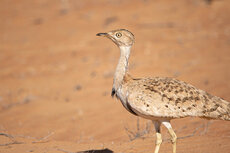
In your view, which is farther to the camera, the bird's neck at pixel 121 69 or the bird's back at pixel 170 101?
the bird's neck at pixel 121 69

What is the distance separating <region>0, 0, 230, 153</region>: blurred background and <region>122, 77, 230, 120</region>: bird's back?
0.67 meters

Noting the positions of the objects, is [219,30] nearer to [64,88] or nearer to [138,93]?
[64,88]

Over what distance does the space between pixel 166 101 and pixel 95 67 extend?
27.6 feet

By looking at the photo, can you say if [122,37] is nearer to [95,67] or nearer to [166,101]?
[166,101]

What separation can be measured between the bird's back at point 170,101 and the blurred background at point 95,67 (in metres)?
0.67

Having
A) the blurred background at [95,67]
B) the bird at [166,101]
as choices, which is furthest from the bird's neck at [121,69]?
the blurred background at [95,67]

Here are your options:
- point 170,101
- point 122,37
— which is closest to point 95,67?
point 122,37

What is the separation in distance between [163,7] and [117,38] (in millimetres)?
14436

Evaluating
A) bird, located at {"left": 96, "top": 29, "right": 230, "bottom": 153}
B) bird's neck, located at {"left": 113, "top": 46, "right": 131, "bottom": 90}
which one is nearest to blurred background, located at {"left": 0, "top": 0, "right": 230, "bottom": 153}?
bird's neck, located at {"left": 113, "top": 46, "right": 131, "bottom": 90}

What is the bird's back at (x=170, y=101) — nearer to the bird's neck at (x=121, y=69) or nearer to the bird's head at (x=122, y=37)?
the bird's neck at (x=121, y=69)

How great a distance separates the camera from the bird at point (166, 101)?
13.2 ft

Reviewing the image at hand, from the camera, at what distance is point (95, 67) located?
1235 cm

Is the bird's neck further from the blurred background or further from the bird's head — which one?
the blurred background

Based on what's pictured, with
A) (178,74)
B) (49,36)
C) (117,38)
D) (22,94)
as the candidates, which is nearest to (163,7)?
(49,36)
